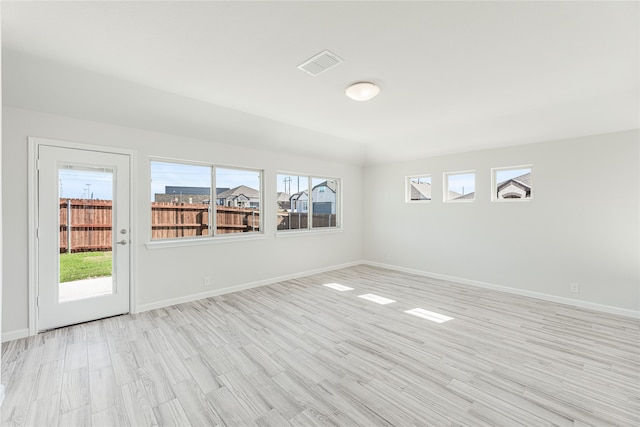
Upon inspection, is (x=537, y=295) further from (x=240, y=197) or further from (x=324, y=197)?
(x=240, y=197)

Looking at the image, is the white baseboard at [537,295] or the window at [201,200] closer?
the white baseboard at [537,295]

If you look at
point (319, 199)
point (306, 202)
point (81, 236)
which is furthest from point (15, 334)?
point (319, 199)

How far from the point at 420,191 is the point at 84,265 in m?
5.70

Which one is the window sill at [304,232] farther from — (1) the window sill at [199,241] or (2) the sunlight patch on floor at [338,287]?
(2) the sunlight patch on floor at [338,287]

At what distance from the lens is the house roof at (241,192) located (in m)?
4.61

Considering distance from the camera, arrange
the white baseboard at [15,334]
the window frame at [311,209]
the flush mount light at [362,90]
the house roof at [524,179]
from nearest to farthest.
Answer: the white baseboard at [15,334] < the flush mount light at [362,90] < the house roof at [524,179] < the window frame at [311,209]

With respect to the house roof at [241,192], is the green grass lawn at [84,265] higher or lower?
lower

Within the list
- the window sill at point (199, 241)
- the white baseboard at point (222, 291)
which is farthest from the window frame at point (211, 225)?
the white baseboard at point (222, 291)

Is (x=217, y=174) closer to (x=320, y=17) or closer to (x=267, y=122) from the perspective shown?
(x=267, y=122)

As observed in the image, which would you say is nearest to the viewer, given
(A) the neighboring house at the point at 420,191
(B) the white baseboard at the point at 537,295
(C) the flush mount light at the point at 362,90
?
(C) the flush mount light at the point at 362,90

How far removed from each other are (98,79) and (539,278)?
6379mm

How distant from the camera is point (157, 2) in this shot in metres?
1.86

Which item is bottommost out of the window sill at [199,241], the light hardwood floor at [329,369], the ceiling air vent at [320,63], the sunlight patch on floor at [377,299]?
the light hardwood floor at [329,369]

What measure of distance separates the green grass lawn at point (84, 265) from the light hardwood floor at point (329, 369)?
590 millimetres
